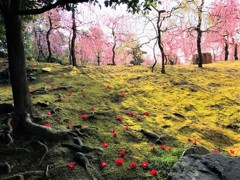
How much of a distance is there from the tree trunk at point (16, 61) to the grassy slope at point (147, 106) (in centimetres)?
→ 116

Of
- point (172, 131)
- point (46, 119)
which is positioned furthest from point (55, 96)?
point (172, 131)

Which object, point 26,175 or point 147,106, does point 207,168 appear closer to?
point 26,175

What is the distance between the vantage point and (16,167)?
5.72 meters

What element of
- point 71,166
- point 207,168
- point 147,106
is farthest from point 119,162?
point 147,106

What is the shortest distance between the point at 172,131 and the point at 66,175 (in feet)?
14.4

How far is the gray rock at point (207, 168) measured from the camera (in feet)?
13.6

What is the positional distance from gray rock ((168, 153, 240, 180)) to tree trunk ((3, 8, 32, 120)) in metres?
4.41

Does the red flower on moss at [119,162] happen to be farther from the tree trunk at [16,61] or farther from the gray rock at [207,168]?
the tree trunk at [16,61]

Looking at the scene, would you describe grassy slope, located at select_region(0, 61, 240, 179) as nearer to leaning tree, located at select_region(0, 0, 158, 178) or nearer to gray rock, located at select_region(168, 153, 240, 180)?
leaning tree, located at select_region(0, 0, 158, 178)

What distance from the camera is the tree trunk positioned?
6754 millimetres

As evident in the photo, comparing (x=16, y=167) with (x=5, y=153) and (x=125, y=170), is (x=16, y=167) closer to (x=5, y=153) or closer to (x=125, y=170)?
(x=5, y=153)

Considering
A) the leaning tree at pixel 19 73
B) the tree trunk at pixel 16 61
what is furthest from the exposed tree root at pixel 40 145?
the tree trunk at pixel 16 61

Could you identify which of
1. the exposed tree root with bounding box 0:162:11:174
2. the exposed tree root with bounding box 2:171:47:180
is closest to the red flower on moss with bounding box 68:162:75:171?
the exposed tree root with bounding box 2:171:47:180

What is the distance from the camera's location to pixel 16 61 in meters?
6.83
